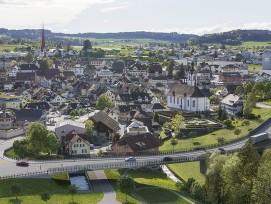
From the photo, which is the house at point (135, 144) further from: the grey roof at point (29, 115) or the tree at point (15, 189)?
the grey roof at point (29, 115)

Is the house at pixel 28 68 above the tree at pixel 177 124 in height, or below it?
above

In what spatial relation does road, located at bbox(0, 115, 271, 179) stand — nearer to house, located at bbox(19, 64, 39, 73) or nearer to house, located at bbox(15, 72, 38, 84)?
house, located at bbox(15, 72, 38, 84)

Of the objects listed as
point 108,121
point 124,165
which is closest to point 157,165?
point 124,165

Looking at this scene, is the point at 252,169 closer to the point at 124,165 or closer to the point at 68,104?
the point at 124,165

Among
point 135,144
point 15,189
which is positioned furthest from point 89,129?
point 15,189

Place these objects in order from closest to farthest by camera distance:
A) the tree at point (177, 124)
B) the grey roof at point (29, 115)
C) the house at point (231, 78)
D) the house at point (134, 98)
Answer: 1. the tree at point (177, 124)
2. the grey roof at point (29, 115)
3. the house at point (134, 98)
4. the house at point (231, 78)

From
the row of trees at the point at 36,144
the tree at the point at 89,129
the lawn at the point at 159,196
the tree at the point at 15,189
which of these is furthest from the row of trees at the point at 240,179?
the tree at the point at 89,129
